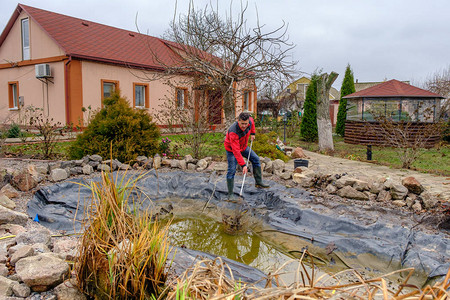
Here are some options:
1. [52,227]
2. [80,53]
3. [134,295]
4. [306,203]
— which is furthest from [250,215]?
[80,53]

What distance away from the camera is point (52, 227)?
4.33 m

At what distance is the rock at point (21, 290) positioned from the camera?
232 centimetres

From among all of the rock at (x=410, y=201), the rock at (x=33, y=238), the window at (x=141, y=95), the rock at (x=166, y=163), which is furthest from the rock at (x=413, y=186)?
the window at (x=141, y=95)

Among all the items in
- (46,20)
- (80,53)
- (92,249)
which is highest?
(46,20)

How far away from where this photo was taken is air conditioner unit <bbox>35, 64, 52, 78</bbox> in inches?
537

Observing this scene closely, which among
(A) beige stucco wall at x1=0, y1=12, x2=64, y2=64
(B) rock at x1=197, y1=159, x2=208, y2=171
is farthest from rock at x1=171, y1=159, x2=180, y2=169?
(A) beige stucco wall at x1=0, y1=12, x2=64, y2=64

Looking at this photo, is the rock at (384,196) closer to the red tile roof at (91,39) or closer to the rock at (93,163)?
the rock at (93,163)

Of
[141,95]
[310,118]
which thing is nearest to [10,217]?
[141,95]

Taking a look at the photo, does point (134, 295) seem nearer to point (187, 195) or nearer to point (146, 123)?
point (187, 195)

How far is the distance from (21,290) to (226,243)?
2.77 meters

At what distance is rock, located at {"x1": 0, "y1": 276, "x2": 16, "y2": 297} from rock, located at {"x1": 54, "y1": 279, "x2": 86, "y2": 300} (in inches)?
11.3

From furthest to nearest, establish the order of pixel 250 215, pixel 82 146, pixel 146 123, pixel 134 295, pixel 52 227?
pixel 146 123
pixel 82 146
pixel 250 215
pixel 52 227
pixel 134 295

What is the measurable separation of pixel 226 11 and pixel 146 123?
381 centimetres

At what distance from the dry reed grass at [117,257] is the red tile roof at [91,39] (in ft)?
36.5
